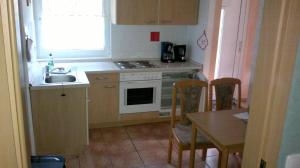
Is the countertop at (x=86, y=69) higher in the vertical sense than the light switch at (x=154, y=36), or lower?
lower

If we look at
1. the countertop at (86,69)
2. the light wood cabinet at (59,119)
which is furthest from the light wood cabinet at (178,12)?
the light wood cabinet at (59,119)

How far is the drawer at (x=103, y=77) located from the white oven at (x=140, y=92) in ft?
0.28

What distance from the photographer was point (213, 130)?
87.7 inches

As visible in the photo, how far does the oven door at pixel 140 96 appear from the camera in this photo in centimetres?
379

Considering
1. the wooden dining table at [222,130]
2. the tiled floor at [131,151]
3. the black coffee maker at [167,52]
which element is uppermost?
the black coffee maker at [167,52]

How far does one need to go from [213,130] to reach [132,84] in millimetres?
1736

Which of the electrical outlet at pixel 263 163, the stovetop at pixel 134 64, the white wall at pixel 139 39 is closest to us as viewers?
the electrical outlet at pixel 263 163

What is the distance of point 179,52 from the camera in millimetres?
4266

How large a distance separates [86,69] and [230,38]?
2428 mm

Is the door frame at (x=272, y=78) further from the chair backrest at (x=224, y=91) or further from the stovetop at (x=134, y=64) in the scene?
the stovetop at (x=134, y=64)

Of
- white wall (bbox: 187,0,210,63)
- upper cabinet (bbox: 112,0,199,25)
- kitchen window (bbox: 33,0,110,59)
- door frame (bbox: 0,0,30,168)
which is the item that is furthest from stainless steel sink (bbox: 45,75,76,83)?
door frame (bbox: 0,0,30,168)

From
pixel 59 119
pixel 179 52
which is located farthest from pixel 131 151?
pixel 179 52

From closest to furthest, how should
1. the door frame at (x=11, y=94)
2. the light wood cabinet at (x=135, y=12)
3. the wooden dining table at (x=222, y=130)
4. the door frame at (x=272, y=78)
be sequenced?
the door frame at (x=11, y=94)
the door frame at (x=272, y=78)
the wooden dining table at (x=222, y=130)
the light wood cabinet at (x=135, y=12)

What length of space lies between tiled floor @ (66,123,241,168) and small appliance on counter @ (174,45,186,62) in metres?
1.01
